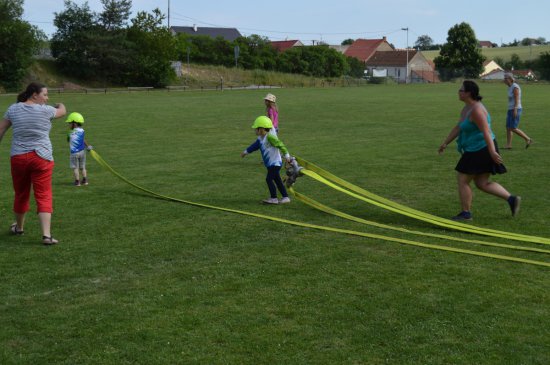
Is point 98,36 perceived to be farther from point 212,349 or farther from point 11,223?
point 212,349

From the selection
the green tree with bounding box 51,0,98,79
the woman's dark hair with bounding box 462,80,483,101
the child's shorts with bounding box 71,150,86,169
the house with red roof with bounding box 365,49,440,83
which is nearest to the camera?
the woman's dark hair with bounding box 462,80,483,101

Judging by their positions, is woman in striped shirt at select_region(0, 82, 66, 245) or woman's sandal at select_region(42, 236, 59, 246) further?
woman's sandal at select_region(42, 236, 59, 246)

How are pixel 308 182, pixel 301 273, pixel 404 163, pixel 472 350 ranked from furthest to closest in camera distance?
pixel 404 163 → pixel 308 182 → pixel 301 273 → pixel 472 350

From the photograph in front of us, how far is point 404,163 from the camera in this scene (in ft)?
46.9

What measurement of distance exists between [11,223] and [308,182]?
17.2ft

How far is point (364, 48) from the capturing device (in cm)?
14912

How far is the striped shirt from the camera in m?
7.54

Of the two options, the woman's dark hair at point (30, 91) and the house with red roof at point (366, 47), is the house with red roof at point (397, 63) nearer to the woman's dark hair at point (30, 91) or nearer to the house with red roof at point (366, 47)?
the house with red roof at point (366, 47)

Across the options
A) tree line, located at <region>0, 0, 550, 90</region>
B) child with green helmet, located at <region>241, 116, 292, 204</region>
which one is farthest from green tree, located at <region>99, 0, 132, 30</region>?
child with green helmet, located at <region>241, 116, 292, 204</region>

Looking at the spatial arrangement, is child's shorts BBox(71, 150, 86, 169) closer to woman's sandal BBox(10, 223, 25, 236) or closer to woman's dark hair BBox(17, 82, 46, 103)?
woman's sandal BBox(10, 223, 25, 236)

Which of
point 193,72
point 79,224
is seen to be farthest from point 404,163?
point 193,72

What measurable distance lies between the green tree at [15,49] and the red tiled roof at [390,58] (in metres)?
84.6

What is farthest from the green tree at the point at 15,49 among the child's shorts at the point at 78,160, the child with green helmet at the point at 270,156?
the child with green helmet at the point at 270,156

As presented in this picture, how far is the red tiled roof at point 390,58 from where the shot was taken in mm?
129500
